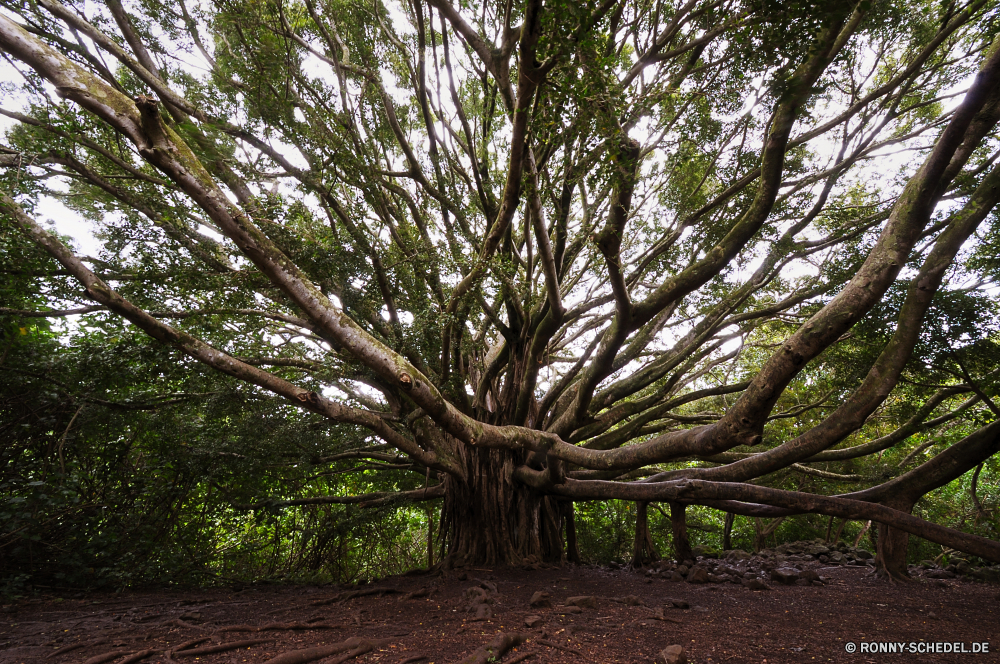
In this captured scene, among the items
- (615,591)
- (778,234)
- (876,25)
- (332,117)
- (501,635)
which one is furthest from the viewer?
(778,234)

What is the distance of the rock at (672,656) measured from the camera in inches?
106

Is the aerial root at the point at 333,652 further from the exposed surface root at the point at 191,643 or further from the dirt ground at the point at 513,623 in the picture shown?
the exposed surface root at the point at 191,643

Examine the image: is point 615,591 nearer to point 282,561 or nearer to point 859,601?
point 859,601

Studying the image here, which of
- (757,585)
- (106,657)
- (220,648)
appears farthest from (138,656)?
(757,585)

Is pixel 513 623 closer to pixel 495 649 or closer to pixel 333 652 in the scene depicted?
pixel 495 649

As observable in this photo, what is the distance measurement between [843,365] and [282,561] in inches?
385

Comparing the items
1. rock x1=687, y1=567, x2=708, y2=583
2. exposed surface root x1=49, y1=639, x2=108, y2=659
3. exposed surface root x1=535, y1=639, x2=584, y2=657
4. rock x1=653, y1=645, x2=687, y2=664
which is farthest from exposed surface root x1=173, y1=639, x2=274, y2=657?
rock x1=687, y1=567, x2=708, y2=583

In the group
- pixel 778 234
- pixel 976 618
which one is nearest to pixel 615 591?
pixel 976 618

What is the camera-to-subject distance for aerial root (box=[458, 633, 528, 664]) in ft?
9.04

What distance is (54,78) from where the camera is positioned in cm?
263

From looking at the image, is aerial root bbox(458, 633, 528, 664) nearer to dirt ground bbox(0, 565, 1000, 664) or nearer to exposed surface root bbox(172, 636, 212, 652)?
dirt ground bbox(0, 565, 1000, 664)

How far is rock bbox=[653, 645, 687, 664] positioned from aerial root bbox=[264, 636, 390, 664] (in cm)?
187

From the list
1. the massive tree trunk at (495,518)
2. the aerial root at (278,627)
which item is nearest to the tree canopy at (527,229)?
the massive tree trunk at (495,518)

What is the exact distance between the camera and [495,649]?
287 cm
